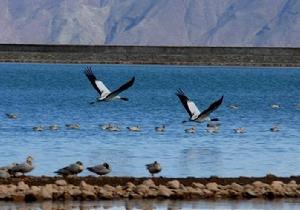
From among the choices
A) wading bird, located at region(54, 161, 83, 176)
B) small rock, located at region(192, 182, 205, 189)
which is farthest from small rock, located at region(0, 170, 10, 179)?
small rock, located at region(192, 182, 205, 189)

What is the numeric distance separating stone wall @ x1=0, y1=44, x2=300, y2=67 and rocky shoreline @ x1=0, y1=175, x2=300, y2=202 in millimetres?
78214

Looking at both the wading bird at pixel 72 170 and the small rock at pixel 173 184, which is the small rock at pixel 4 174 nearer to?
the wading bird at pixel 72 170

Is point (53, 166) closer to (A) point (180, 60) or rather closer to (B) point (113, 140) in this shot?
(B) point (113, 140)

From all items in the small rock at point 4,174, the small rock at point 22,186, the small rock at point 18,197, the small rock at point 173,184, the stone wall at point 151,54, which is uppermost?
the stone wall at point 151,54

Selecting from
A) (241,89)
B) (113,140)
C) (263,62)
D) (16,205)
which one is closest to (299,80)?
(263,62)

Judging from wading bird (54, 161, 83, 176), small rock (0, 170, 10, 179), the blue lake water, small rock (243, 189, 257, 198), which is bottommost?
small rock (243, 189, 257, 198)

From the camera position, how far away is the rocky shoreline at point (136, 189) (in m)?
16.3

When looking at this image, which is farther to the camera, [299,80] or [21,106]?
[299,80]

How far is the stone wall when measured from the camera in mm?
96562

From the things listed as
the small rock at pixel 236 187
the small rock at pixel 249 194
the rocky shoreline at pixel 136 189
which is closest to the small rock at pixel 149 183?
the rocky shoreline at pixel 136 189

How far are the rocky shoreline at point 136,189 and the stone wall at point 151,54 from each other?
78.2m

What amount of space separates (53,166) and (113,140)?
783 centimetres

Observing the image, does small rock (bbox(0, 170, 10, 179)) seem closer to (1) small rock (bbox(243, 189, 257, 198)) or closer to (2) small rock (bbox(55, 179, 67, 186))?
(2) small rock (bbox(55, 179, 67, 186))

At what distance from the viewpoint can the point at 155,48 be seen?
98812 millimetres
